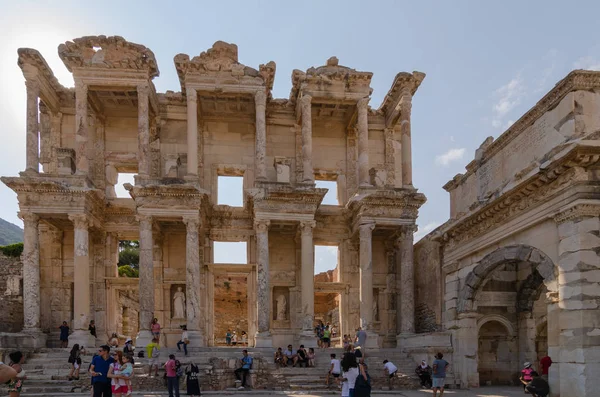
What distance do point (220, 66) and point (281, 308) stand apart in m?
9.83

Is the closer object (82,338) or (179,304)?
(82,338)

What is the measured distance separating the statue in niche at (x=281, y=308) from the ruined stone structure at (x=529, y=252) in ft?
18.9

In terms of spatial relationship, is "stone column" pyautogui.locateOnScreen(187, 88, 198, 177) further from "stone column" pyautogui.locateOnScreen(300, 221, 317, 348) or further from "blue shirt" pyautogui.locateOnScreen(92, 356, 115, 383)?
"blue shirt" pyautogui.locateOnScreen(92, 356, 115, 383)

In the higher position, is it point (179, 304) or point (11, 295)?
point (11, 295)

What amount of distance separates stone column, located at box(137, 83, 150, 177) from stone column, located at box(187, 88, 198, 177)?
1.51 meters

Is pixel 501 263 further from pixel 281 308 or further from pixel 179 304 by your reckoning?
pixel 179 304

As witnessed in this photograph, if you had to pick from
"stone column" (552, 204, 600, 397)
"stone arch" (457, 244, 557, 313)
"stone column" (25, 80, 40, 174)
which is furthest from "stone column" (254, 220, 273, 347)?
"stone column" (552, 204, 600, 397)

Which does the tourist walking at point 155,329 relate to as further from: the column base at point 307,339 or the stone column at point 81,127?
the stone column at point 81,127

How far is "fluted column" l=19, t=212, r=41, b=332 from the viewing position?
19734mm

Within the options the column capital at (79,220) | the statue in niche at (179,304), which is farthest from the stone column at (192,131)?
the statue in niche at (179,304)

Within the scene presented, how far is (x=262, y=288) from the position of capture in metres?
20.7

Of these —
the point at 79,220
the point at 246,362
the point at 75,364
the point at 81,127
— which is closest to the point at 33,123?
the point at 81,127

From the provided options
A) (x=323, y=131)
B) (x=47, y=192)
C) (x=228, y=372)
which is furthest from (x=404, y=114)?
(x=47, y=192)

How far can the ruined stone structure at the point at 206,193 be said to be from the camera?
66.8 ft
